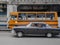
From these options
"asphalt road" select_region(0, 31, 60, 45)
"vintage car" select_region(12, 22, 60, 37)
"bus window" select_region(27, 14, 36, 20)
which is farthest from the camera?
"bus window" select_region(27, 14, 36, 20)

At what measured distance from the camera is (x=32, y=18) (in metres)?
20.7

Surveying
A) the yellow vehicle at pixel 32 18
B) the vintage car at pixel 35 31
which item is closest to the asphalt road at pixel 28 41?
the vintage car at pixel 35 31

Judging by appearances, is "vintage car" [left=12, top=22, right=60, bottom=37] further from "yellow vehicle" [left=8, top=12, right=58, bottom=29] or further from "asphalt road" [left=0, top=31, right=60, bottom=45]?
"yellow vehicle" [left=8, top=12, right=58, bottom=29]

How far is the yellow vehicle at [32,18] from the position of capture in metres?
20.5

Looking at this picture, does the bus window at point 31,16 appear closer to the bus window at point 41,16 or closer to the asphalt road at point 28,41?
the bus window at point 41,16

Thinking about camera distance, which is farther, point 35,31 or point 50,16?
point 50,16

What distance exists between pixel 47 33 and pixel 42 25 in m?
0.91

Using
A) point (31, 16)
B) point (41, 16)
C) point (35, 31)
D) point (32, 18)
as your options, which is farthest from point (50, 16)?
point (35, 31)

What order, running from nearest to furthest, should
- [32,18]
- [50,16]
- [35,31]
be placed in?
[35,31]
[50,16]
[32,18]

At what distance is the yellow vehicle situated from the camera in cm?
2048

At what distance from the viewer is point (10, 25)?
2083 cm

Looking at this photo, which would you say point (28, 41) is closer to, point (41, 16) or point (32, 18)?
point (32, 18)

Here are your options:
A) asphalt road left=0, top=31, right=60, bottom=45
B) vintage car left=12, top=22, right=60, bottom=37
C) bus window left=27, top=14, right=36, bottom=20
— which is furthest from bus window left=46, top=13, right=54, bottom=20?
asphalt road left=0, top=31, right=60, bottom=45

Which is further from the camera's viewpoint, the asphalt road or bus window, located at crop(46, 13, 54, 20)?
bus window, located at crop(46, 13, 54, 20)
